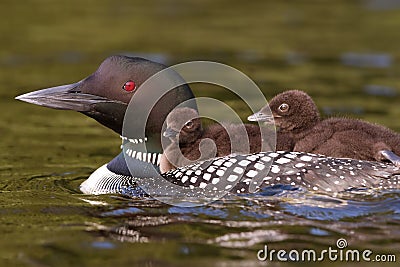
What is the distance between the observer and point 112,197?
20.2ft

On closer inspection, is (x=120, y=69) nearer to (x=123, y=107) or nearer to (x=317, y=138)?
(x=123, y=107)

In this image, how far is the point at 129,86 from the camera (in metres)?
6.31

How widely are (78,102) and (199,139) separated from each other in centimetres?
90

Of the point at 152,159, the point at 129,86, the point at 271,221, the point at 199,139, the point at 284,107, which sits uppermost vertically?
the point at 129,86

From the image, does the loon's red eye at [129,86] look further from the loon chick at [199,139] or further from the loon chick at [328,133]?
the loon chick at [328,133]

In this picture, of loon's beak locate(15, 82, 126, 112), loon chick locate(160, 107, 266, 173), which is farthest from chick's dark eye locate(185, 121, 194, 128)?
loon's beak locate(15, 82, 126, 112)

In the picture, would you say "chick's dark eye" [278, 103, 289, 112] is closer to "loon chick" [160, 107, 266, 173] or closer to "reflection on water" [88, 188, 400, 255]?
"loon chick" [160, 107, 266, 173]

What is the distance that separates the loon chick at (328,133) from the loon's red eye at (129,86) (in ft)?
2.94

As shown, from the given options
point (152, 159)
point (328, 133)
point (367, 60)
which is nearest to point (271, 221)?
point (328, 133)

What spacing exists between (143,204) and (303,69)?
540 centimetres

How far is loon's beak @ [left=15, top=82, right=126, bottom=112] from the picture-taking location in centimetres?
629
